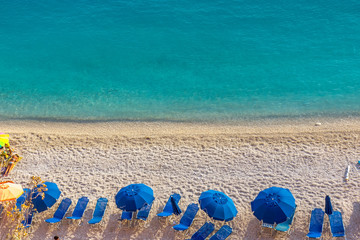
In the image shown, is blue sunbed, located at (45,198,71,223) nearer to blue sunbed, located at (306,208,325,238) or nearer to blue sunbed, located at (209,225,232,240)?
blue sunbed, located at (209,225,232,240)

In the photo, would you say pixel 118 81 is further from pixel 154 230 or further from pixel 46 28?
pixel 154 230

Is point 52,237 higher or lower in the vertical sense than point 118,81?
lower

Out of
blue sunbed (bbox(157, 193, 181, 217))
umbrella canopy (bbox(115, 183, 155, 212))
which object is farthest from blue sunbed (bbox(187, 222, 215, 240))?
umbrella canopy (bbox(115, 183, 155, 212))

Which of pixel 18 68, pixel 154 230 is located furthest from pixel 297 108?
pixel 18 68

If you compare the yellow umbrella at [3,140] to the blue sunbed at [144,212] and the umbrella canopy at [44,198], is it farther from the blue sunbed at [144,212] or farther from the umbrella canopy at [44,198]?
the blue sunbed at [144,212]

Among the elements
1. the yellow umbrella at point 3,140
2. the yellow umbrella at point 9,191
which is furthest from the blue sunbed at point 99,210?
the yellow umbrella at point 3,140

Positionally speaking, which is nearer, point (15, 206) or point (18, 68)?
point (15, 206)

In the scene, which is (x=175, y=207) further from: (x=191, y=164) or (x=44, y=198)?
(x=44, y=198)

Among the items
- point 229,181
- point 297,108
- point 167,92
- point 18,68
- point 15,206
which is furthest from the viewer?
point 18,68

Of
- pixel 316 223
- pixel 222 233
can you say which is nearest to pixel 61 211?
pixel 222 233
